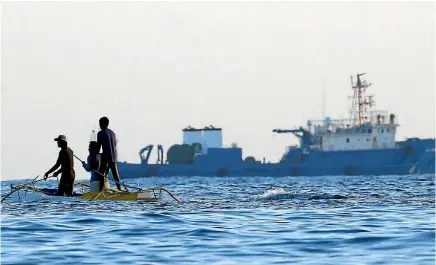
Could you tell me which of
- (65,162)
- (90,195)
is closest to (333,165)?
(90,195)

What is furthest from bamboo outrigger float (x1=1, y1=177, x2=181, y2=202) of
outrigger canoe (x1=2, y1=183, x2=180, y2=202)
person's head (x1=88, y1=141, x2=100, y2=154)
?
person's head (x1=88, y1=141, x2=100, y2=154)

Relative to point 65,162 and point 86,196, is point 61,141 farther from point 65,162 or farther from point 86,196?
point 86,196

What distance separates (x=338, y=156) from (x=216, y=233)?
68.4 metres

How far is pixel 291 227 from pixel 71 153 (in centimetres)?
748

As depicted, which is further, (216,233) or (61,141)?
(61,141)

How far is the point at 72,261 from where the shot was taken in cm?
1091

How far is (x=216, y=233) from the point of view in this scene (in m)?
13.6

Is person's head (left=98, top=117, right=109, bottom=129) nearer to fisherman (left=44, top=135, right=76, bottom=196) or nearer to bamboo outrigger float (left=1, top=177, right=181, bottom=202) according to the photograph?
fisherman (left=44, top=135, right=76, bottom=196)

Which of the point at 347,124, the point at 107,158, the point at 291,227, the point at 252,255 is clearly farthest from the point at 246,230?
the point at 347,124

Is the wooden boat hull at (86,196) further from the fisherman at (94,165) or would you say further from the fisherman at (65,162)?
the fisherman at (65,162)

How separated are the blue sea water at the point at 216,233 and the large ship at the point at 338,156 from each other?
60870 mm

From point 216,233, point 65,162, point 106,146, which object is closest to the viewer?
point 216,233

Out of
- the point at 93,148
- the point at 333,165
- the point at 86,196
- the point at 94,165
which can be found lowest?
the point at 86,196

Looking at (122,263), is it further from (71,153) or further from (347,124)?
(347,124)
